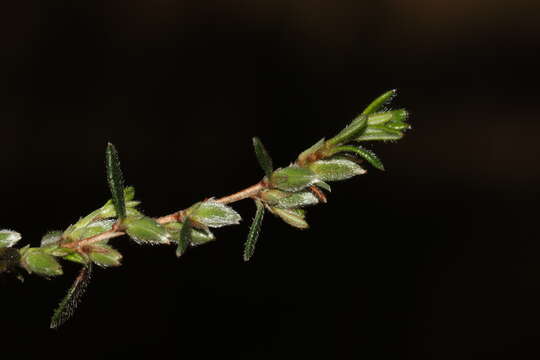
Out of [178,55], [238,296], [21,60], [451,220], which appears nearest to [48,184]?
[21,60]

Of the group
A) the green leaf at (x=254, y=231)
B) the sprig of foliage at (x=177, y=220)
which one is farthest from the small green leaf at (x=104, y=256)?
the green leaf at (x=254, y=231)

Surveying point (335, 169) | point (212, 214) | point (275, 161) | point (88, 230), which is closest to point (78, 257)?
point (88, 230)

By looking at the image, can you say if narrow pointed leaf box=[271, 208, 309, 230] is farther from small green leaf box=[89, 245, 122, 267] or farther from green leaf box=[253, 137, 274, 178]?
small green leaf box=[89, 245, 122, 267]

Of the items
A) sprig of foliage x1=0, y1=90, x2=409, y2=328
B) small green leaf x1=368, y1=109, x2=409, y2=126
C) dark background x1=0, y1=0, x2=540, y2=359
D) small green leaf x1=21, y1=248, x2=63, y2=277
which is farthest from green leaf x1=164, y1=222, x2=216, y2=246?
dark background x1=0, y1=0, x2=540, y2=359

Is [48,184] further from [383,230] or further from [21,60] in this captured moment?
[383,230]

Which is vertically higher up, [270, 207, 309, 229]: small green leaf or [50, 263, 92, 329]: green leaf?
[270, 207, 309, 229]: small green leaf

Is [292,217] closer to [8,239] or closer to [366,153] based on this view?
[366,153]

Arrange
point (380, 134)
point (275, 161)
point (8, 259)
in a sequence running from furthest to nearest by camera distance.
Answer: point (275, 161)
point (380, 134)
point (8, 259)
